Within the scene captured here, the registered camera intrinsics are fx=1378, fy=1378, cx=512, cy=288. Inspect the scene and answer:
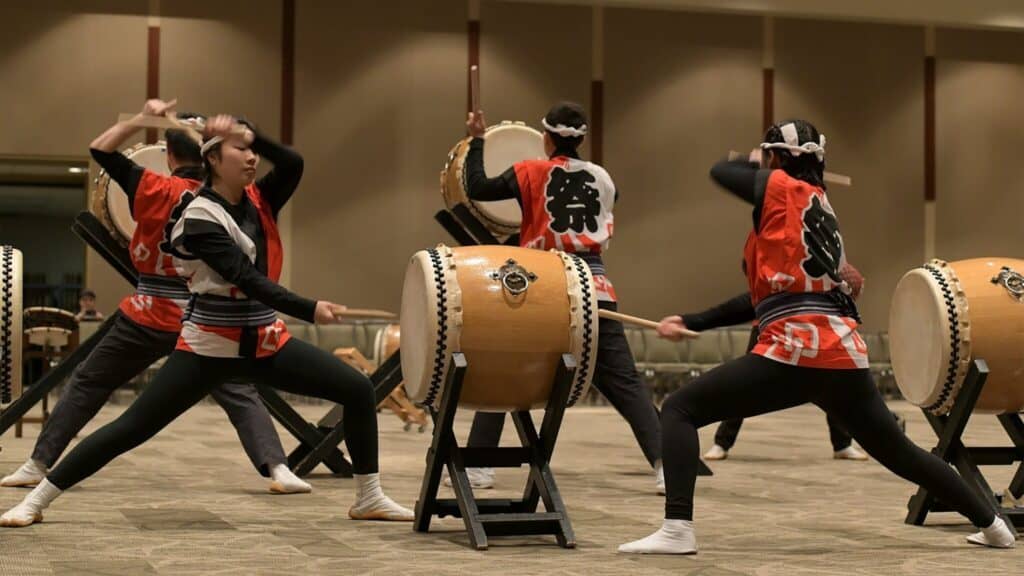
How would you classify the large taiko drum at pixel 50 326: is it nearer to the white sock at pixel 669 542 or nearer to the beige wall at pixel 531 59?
the white sock at pixel 669 542

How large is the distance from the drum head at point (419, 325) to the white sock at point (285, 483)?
112 centimetres

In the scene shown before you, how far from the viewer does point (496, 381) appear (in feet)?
12.6

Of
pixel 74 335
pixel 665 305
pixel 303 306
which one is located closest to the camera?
pixel 303 306

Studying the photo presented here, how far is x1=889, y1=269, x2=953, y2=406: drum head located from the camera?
4.14 meters

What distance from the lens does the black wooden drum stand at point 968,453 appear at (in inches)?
163

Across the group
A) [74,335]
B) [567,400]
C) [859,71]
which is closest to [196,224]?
[567,400]

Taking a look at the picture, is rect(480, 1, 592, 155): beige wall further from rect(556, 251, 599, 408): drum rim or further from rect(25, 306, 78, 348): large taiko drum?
rect(556, 251, 599, 408): drum rim

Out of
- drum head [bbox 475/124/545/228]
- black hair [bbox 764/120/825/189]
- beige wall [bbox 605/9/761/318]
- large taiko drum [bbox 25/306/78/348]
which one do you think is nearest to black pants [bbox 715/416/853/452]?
drum head [bbox 475/124/545/228]

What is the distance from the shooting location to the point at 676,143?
13719mm

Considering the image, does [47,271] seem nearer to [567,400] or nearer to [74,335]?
[74,335]

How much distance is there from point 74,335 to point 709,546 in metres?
5.90

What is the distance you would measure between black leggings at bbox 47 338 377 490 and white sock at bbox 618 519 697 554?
95cm

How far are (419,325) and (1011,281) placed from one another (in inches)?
70.9

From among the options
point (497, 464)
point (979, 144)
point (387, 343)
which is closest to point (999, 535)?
point (497, 464)
